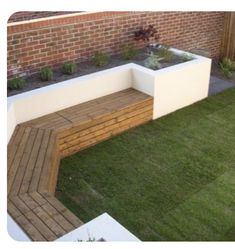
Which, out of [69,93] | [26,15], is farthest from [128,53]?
[26,15]

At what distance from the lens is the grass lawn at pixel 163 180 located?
173 inches

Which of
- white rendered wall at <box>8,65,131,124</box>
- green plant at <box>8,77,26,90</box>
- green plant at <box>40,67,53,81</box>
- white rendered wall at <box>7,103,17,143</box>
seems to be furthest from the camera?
green plant at <box>40,67,53,81</box>

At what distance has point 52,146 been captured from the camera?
515 centimetres

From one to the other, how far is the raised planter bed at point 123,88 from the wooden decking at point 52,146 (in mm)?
117

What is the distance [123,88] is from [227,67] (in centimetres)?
321

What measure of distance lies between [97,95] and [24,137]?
1545 millimetres

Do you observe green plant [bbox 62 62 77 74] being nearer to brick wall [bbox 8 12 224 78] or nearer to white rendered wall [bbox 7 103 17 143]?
brick wall [bbox 8 12 224 78]

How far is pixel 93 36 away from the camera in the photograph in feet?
23.1

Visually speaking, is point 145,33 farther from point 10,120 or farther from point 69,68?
point 10,120

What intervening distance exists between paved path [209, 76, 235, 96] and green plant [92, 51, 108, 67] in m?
2.21

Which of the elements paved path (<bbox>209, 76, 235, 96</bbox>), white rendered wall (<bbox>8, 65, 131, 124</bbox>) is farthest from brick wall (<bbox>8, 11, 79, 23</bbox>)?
paved path (<bbox>209, 76, 235, 96</bbox>)

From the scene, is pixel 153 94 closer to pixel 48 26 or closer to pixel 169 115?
pixel 169 115

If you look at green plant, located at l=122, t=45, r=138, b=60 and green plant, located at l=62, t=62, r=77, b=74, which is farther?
green plant, located at l=122, t=45, r=138, b=60

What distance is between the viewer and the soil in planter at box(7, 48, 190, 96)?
6.06 metres
